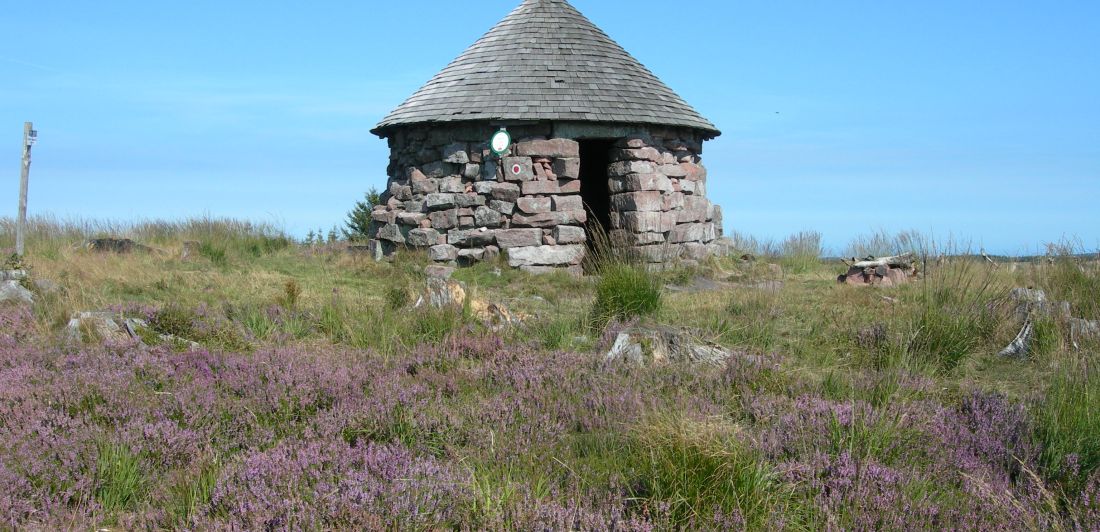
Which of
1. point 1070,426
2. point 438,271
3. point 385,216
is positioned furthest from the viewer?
point 385,216

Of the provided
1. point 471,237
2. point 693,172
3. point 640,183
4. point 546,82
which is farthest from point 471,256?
point 693,172

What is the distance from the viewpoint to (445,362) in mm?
5551

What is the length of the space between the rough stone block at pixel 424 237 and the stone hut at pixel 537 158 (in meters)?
0.02

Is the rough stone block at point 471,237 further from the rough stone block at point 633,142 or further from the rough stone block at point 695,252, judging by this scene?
the rough stone block at point 695,252

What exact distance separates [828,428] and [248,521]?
97.1 inches

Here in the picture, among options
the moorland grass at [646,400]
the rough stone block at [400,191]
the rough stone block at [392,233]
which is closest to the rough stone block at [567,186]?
the rough stone block at [400,191]

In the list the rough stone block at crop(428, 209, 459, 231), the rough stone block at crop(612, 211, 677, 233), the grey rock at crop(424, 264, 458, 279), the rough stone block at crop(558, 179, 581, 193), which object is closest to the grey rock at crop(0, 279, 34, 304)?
the grey rock at crop(424, 264, 458, 279)

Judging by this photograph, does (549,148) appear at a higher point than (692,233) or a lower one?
higher

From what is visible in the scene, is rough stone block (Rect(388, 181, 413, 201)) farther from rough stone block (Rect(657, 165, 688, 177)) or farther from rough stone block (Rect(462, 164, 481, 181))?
rough stone block (Rect(657, 165, 688, 177))

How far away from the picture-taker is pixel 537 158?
11.8 meters

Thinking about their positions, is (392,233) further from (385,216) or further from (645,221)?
(645,221)

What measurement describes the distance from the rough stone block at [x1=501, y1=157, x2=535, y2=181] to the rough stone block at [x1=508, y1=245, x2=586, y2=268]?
3.14 feet

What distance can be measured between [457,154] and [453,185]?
0.43 metres

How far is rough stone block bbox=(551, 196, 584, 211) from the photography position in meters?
11.9
